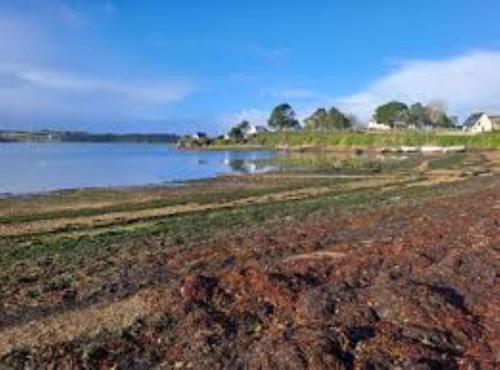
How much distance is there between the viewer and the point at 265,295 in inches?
485

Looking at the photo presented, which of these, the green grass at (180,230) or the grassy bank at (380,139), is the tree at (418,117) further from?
the green grass at (180,230)

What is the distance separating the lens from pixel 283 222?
25.9 meters

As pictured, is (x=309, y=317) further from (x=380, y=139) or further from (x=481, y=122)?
(x=481, y=122)

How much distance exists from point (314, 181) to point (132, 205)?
19.2 m

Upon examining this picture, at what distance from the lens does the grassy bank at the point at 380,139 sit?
12862cm

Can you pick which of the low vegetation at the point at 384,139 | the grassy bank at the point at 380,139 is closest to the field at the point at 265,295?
the grassy bank at the point at 380,139

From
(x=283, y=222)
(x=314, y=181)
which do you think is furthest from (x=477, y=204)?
(x=314, y=181)

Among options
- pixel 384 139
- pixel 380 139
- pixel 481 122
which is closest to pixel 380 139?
pixel 380 139

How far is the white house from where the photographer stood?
17524 cm

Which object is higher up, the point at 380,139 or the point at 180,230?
the point at 180,230

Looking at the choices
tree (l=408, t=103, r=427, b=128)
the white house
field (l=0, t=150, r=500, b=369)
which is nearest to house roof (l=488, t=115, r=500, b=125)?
the white house

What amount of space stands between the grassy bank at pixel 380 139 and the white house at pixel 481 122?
23342 millimetres

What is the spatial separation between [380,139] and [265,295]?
471ft

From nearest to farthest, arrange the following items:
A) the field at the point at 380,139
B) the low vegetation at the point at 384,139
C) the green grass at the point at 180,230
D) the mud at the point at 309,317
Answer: the mud at the point at 309,317
the green grass at the point at 180,230
the low vegetation at the point at 384,139
the field at the point at 380,139
